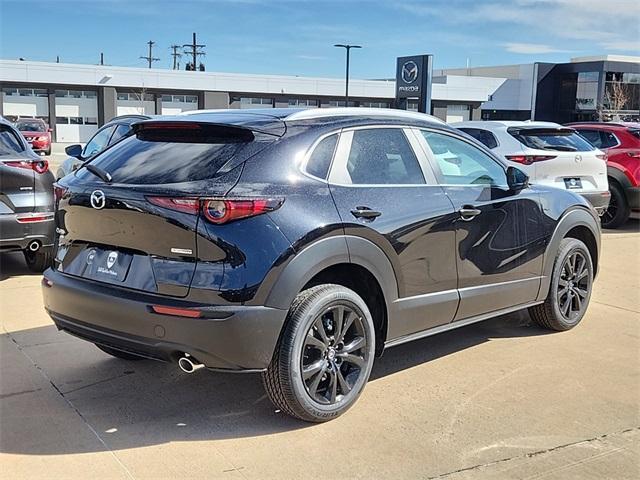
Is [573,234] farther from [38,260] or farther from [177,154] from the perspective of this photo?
[38,260]

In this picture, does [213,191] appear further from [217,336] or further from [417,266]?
[417,266]

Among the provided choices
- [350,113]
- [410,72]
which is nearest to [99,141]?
[350,113]

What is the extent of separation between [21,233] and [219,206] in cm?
405

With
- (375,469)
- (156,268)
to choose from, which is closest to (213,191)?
(156,268)

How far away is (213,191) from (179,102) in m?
52.2

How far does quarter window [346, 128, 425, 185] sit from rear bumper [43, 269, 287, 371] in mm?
1068

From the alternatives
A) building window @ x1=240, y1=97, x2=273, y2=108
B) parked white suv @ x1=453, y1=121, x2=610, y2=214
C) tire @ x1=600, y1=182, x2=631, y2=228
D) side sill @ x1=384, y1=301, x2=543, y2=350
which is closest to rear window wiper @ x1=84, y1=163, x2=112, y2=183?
side sill @ x1=384, y1=301, x2=543, y2=350

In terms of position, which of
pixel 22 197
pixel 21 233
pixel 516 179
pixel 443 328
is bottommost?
pixel 443 328

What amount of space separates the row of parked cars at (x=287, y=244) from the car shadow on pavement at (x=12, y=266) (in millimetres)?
3299

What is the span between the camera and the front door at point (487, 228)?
4.66 meters

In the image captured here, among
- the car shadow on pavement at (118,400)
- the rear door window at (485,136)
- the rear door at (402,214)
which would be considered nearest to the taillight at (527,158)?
the rear door window at (485,136)

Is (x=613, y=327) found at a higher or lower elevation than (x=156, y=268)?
lower

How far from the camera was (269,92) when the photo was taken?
5409cm

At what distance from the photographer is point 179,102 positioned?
176 ft
